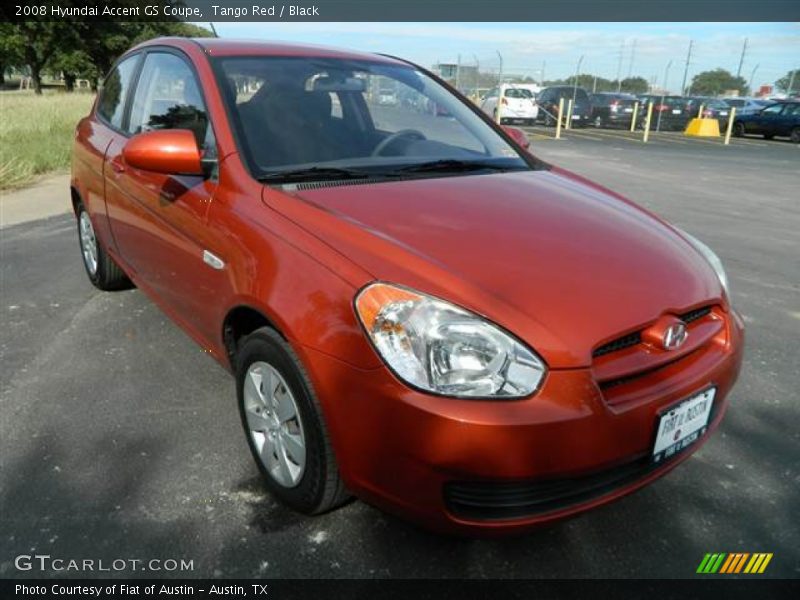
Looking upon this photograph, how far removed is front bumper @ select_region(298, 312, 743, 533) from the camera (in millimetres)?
1625

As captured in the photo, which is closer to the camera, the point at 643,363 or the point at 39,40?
the point at 643,363

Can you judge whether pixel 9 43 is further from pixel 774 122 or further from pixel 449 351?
pixel 449 351

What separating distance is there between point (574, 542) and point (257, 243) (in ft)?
4.89

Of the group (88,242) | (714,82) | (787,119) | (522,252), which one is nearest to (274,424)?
(522,252)

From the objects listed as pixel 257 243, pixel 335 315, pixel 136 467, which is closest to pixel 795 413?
pixel 335 315

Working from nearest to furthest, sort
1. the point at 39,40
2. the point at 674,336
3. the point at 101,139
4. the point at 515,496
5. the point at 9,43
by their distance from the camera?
the point at 515,496 → the point at 674,336 → the point at 101,139 → the point at 9,43 → the point at 39,40

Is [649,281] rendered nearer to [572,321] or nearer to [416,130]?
[572,321]

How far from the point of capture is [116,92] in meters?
4.00

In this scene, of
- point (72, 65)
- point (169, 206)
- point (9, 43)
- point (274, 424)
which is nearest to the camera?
point (274, 424)

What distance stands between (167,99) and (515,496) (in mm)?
2578

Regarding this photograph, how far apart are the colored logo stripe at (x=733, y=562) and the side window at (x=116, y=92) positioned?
3.66 m

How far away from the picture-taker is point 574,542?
2.13m

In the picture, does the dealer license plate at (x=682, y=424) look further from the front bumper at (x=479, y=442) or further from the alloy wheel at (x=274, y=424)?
the alloy wheel at (x=274, y=424)

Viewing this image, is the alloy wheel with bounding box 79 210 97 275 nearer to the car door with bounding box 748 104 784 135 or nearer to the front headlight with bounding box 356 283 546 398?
the front headlight with bounding box 356 283 546 398
